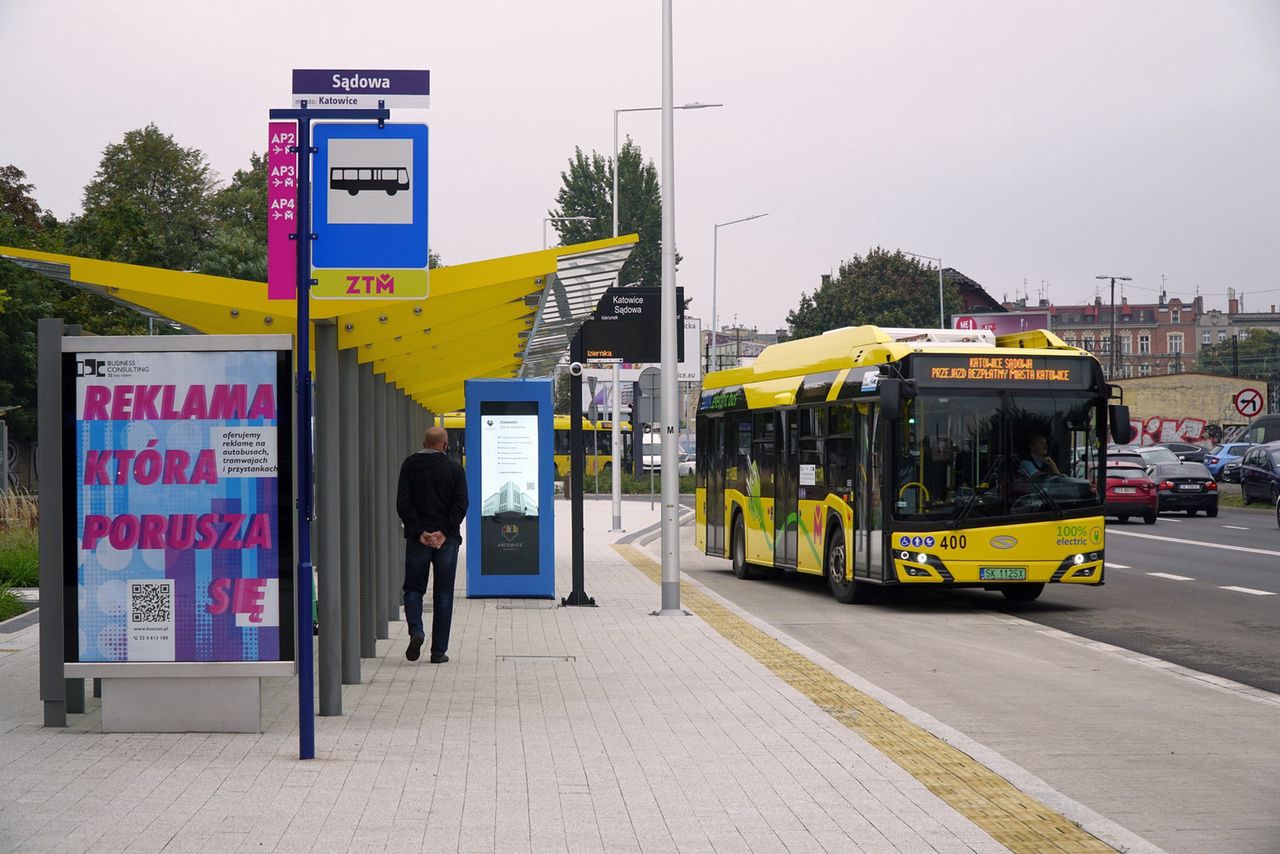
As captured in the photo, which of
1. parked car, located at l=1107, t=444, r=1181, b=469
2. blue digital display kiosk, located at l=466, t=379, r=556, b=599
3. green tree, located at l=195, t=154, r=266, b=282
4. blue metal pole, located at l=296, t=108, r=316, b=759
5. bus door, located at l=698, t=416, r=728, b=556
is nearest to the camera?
blue metal pole, located at l=296, t=108, r=316, b=759

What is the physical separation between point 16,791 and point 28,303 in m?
42.7

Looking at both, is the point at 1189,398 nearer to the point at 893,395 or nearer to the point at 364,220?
the point at 893,395

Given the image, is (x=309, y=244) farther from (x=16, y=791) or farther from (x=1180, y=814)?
(x=1180, y=814)

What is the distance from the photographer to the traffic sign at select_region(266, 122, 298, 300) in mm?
8891

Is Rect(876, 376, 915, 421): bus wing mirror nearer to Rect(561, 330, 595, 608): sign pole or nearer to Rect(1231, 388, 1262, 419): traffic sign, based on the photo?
Rect(561, 330, 595, 608): sign pole

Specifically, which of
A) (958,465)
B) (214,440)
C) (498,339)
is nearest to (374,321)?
(214,440)

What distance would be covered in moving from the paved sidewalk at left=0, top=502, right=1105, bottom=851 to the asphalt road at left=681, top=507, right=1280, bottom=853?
104 centimetres

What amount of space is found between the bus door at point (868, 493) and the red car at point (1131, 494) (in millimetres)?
20611

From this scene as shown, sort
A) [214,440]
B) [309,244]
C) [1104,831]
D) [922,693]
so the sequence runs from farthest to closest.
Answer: [922,693] → [214,440] → [309,244] → [1104,831]

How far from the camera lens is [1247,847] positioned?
6641 millimetres

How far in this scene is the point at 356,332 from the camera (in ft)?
33.9

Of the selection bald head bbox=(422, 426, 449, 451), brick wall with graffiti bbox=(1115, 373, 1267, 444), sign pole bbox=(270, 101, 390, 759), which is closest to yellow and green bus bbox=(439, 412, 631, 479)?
brick wall with graffiti bbox=(1115, 373, 1267, 444)

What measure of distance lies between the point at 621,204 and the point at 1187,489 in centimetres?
6091

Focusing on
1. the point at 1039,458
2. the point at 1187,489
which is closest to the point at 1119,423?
the point at 1039,458
